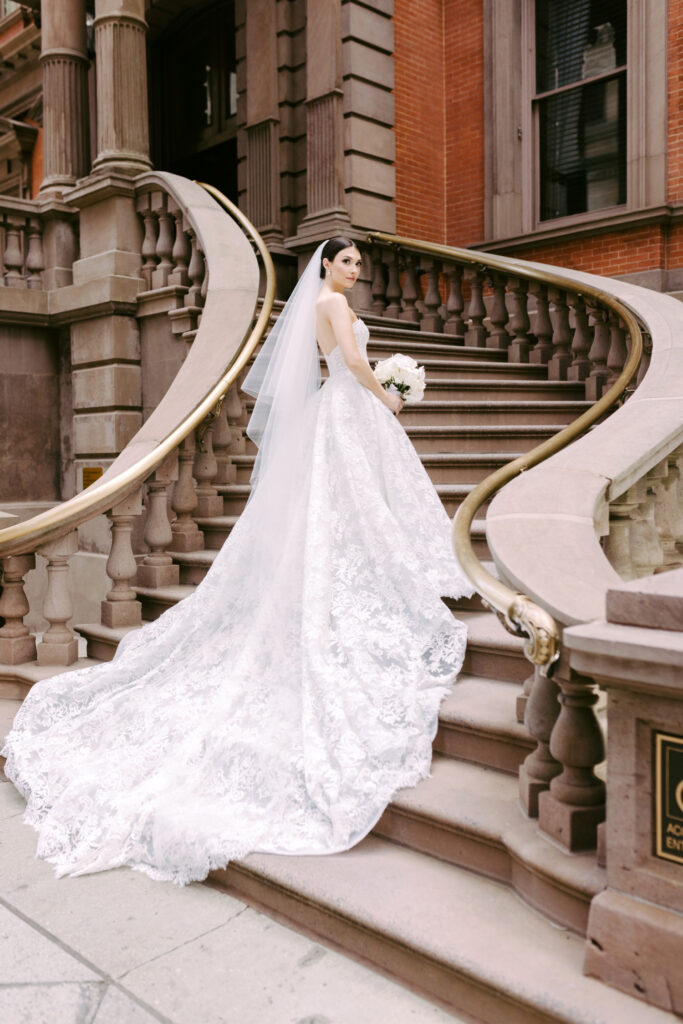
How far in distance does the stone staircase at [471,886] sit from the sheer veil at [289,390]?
1.16 metres

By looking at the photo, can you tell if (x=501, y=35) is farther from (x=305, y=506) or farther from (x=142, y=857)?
(x=142, y=857)

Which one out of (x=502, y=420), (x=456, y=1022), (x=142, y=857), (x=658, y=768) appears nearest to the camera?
(x=658, y=768)

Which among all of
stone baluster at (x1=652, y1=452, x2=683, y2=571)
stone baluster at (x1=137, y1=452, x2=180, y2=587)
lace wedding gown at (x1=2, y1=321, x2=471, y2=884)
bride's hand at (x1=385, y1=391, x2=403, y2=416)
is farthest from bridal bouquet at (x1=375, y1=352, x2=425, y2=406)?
stone baluster at (x1=137, y1=452, x2=180, y2=587)

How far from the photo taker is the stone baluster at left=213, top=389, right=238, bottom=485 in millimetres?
5926

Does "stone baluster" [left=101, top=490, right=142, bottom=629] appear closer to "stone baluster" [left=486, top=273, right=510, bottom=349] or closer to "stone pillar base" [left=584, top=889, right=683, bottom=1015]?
"stone pillar base" [left=584, top=889, right=683, bottom=1015]

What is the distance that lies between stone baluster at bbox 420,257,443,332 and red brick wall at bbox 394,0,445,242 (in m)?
1.56

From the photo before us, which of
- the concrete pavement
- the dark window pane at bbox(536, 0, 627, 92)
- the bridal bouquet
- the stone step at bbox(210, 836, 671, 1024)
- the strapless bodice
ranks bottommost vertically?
the concrete pavement

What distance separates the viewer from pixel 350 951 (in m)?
2.56

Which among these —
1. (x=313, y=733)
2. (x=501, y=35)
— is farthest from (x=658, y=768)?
(x=501, y=35)

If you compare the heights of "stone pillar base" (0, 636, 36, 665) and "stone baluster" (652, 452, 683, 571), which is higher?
"stone baluster" (652, 452, 683, 571)

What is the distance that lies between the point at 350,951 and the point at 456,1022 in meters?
0.40

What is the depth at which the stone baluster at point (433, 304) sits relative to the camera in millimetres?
8992

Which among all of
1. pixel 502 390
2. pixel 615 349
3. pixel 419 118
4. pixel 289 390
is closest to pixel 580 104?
pixel 419 118

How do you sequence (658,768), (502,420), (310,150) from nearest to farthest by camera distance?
(658,768), (502,420), (310,150)
